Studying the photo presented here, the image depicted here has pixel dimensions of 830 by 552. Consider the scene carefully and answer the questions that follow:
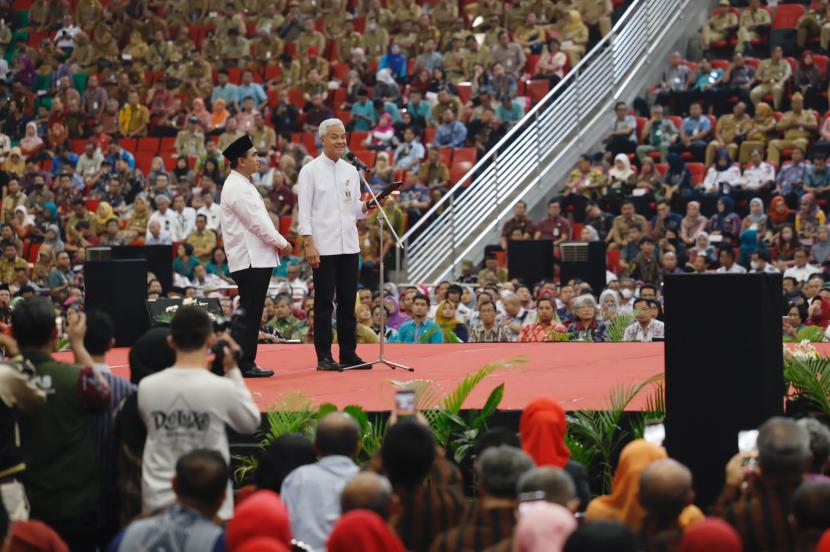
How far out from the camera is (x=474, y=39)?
2150cm

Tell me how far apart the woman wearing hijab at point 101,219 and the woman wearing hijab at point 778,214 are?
8.99 meters

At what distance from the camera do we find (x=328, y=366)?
9977 millimetres

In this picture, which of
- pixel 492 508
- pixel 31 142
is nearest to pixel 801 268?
pixel 492 508

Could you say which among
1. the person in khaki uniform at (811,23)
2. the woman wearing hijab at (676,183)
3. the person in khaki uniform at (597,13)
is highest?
the person in khaki uniform at (597,13)

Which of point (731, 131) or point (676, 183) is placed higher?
point (731, 131)

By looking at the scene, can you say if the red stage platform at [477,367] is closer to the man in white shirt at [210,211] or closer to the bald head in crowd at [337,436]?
the bald head in crowd at [337,436]

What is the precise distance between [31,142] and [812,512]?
19824 millimetres

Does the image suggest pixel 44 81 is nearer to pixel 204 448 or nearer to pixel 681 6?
pixel 681 6

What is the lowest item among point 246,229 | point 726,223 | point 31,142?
point 726,223

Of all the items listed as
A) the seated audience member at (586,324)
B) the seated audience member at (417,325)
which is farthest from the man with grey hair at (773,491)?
the seated audience member at (417,325)

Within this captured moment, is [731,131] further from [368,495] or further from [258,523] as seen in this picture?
[258,523]

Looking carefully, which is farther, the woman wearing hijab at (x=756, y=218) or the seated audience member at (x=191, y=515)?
the woman wearing hijab at (x=756, y=218)

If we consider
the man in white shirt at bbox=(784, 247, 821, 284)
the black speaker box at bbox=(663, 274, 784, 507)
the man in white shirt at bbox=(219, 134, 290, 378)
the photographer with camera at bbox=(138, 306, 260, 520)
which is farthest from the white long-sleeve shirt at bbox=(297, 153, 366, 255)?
the man in white shirt at bbox=(784, 247, 821, 284)

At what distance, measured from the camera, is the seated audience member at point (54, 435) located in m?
5.99
